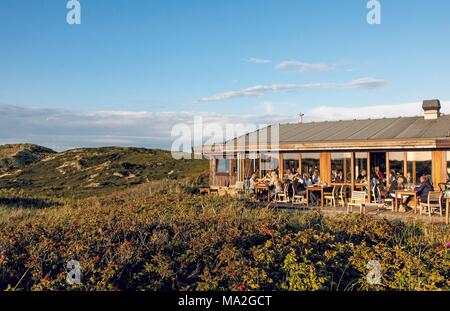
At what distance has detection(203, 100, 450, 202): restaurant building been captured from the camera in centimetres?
1402

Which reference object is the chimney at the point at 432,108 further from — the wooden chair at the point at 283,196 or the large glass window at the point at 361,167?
the wooden chair at the point at 283,196

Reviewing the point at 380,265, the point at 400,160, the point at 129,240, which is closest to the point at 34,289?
the point at 129,240

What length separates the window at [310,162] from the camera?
16609 millimetres

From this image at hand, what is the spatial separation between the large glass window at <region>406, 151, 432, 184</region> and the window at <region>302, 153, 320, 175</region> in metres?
3.15

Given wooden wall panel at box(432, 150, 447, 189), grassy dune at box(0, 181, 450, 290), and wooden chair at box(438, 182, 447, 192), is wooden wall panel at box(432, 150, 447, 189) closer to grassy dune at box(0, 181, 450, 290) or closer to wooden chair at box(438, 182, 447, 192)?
wooden chair at box(438, 182, 447, 192)

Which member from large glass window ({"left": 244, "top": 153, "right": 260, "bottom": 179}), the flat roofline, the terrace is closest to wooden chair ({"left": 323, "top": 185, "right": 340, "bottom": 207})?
the terrace

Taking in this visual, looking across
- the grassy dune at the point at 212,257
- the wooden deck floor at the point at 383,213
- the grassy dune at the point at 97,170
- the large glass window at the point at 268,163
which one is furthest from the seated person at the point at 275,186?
the grassy dune at the point at 97,170

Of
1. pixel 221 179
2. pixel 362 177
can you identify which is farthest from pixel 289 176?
pixel 221 179

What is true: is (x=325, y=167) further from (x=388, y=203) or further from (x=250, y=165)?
(x=250, y=165)

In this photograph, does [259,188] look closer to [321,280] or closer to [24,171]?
[321,280]

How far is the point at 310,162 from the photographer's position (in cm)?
1694

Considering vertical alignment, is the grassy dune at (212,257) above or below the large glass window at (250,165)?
below

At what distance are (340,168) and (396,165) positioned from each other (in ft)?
6.38

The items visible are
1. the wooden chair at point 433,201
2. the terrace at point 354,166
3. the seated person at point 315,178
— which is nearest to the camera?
the wooden chair at point 433,201
